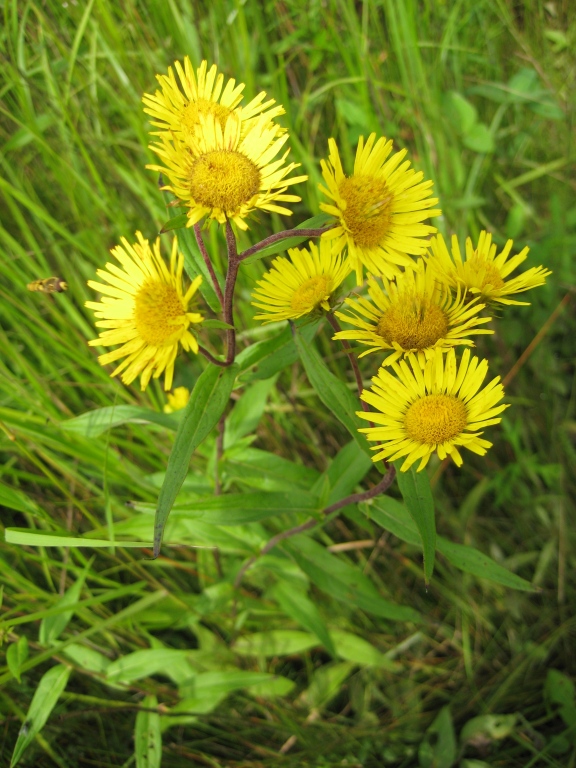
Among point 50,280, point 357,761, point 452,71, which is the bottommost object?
point 357,761

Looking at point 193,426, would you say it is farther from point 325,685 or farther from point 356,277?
point 325,685

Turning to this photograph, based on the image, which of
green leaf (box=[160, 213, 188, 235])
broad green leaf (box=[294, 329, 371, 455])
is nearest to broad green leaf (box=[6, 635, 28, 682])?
broad green leaf (box=[294, 329, 371, 455])

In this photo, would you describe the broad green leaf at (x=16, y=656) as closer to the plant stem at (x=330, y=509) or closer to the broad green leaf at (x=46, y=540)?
the broad green leaf at (x=46, y=540)

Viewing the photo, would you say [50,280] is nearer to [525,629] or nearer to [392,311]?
[392,311]

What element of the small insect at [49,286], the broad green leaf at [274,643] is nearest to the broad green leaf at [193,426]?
the small insect at [49,286]

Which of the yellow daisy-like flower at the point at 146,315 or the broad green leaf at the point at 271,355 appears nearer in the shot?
the yellow daisy-like flower at the point at 146,315

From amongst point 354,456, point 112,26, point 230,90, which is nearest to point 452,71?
point 112,26

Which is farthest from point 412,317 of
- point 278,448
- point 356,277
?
point 278,448
